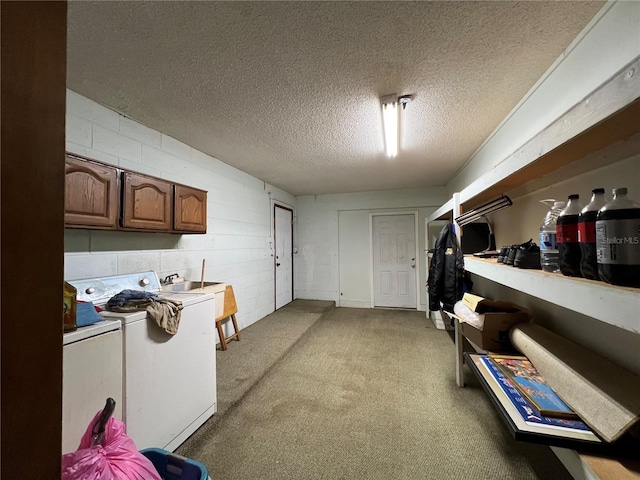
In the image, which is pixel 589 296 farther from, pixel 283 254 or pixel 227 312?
pixel 283 254

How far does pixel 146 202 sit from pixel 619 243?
8.71ft

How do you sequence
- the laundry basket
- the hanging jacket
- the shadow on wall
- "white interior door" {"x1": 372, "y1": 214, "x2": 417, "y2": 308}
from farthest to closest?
"white interior door" {"x1": 372, "y1": 214, "x2": 417, "y2": 308}
the hanging jacket
the shadow on wall
the laundry basket

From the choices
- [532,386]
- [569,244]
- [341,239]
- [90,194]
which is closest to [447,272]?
[532,386]

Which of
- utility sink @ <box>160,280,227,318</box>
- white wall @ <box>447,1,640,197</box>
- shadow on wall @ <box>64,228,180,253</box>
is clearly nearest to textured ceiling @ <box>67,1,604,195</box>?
white wall @ <box>447,1,640,197</box>

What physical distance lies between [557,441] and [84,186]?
105 inches

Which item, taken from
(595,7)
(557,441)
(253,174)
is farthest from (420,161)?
(557,441)

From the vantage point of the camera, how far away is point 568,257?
2.89ft

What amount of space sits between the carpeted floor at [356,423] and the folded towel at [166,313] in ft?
2.71

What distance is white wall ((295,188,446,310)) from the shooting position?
200 inches

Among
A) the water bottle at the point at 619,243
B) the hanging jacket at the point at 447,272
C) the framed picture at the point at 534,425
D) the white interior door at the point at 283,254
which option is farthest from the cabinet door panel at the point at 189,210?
the water bottle at the point at 619,243

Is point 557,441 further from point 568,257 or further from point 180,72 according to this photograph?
point 180,72

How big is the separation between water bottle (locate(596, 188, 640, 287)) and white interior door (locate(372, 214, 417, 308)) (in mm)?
4443

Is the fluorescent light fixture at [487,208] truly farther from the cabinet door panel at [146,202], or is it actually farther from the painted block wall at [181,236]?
the painted block wall at [181,236]

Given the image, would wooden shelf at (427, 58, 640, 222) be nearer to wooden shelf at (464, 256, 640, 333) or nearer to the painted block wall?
wooden shelf at (464, 256, 640, 333)
